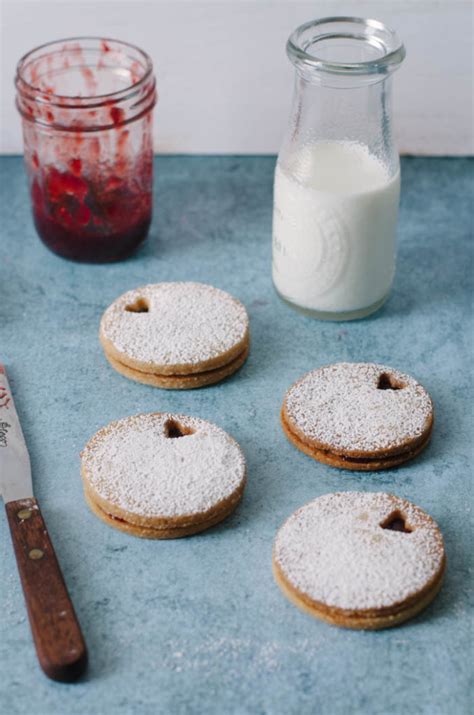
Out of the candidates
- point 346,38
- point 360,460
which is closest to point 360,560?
point 360,460

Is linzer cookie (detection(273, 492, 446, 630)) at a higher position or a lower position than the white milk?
lower

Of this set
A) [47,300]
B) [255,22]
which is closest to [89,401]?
[47,300]

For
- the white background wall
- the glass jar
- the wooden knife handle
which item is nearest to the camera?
the wooden knife handle

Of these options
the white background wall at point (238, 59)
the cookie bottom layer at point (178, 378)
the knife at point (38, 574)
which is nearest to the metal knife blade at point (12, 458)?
the knife at point (38, 574)

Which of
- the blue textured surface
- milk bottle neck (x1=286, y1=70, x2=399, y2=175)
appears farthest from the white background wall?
milk bottle neck (x1=286, y1=70, x2=399, y2=175)

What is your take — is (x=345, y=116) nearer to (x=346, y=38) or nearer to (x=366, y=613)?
(x=346, y=38)

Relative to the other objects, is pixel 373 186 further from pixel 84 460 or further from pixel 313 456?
pixel 84 460

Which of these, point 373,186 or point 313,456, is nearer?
point 313,456

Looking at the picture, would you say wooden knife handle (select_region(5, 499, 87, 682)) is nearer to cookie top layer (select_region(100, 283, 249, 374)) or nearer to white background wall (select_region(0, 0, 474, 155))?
cookie top layer (select_region(100, 283, 249, 374))
